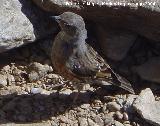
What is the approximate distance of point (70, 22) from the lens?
891 centimetres

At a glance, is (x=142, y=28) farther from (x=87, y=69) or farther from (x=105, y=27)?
(x=87, y=69)

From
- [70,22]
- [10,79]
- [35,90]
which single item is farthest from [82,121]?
[70,22]

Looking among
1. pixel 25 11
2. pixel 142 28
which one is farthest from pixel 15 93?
pixel 142 28

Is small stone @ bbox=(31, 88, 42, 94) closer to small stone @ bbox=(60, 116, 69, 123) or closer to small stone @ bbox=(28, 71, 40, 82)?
small stone @ bbox=(28, 71, 40, 82)

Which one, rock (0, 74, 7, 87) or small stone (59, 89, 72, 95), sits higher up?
rock (0, 74, 7, 87)

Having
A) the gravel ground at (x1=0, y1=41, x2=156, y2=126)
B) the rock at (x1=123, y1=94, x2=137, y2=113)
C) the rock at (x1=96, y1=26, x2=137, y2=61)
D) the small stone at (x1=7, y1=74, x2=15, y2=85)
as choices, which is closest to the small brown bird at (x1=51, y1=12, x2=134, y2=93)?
the rock at (x1=123, y1=94, x2=137, y2=113)

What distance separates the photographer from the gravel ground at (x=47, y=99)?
921 centimetres

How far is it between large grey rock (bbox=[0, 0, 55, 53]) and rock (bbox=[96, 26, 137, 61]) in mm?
764

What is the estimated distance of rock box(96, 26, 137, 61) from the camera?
32.4 feet

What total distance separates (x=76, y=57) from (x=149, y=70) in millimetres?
1254

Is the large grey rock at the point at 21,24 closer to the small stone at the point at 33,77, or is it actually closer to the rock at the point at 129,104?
the small stone at the point at 33,77

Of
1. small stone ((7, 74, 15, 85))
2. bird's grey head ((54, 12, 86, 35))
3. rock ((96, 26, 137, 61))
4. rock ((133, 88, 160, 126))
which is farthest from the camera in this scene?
rock ((96, 26, 137, 61))

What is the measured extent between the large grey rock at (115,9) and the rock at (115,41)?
0.24m

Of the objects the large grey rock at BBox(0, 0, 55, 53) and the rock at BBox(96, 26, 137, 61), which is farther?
the rock at BBox(96, 26, 137, 61)
